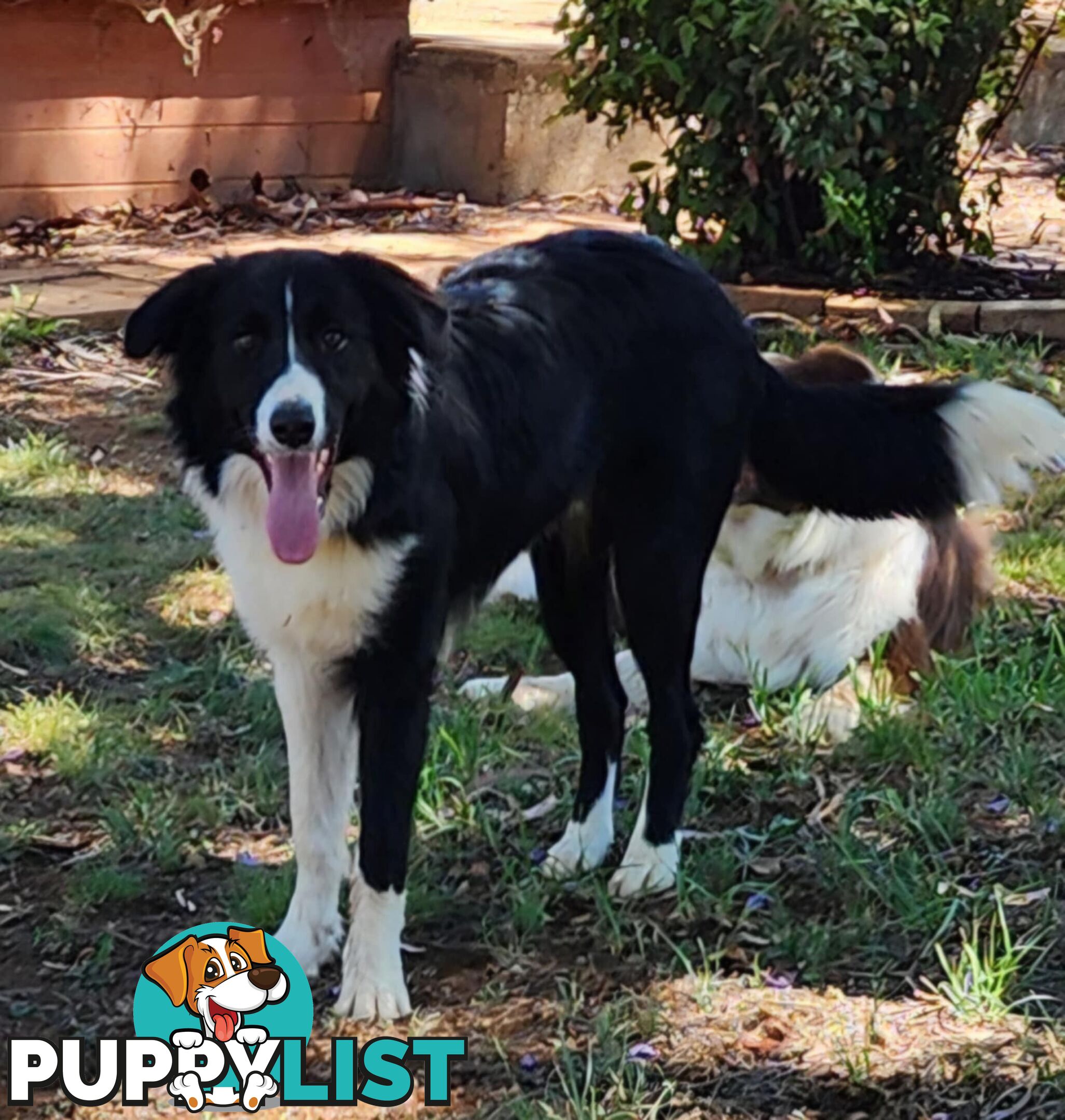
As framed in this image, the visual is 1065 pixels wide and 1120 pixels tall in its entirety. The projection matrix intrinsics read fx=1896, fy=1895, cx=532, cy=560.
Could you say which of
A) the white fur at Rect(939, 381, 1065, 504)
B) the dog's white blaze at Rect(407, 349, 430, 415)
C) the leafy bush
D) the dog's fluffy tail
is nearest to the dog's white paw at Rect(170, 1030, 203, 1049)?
the dog's white blaze at Rect(407, 349, 430, 415)

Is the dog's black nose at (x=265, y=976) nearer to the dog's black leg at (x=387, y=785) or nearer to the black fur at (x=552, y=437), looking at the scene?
the dog's black leg at (x=387, y=785)

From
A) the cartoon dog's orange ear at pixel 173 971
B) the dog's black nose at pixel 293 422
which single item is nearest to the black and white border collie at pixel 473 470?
the dog's black nose at pixel 293 422

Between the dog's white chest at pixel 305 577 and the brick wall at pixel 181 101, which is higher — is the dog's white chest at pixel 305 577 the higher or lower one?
the lower one

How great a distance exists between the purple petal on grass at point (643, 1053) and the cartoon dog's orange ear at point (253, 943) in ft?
2.21

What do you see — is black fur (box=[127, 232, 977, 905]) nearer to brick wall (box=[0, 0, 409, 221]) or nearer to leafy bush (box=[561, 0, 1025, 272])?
leafy bush (box=[561, 0, 1025, 272])

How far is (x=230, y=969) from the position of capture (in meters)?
3.35

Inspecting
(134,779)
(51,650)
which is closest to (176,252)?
(51,650)

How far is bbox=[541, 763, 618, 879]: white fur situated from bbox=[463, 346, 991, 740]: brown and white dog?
78cm

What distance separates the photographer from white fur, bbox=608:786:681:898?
3.81 m

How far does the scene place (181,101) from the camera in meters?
9.76

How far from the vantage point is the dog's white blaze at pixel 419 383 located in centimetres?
329

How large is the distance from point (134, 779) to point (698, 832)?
130cm

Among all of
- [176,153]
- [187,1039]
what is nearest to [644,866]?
[187,1039]

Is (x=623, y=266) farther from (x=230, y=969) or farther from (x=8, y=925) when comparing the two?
(x=8, y=925)
